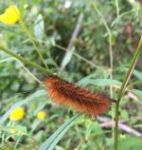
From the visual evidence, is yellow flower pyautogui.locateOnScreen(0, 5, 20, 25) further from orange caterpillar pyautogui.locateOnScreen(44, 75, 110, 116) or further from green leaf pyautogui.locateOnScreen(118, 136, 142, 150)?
green leaf pyautogui.locateOnScreen(118, 136, 142, 150)

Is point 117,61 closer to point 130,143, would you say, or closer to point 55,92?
point 130,143

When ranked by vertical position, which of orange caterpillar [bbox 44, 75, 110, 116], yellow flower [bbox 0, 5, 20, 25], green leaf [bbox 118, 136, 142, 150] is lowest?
green leaf [bbox 118, 136, 142, 150]

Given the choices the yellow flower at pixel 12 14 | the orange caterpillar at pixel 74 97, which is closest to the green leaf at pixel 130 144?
the orange caterpillar at pixel 74 97

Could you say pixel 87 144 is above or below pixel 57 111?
above

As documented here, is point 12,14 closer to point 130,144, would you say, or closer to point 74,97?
point 74,97

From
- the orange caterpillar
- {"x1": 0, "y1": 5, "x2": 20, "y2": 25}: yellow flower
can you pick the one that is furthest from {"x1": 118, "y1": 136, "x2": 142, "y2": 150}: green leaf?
{"x1": 0, "y1": 5, "x2": 20, "y2": 25}: yellow flower

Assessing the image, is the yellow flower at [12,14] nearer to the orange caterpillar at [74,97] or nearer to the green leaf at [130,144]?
the orange caterpillar at [74,97]

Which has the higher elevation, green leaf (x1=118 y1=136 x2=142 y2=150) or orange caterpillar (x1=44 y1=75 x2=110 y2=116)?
orange caterpillar (x1=44 y1=75 x2=110 y2=116)

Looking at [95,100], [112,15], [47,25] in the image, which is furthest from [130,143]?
[47,25]
